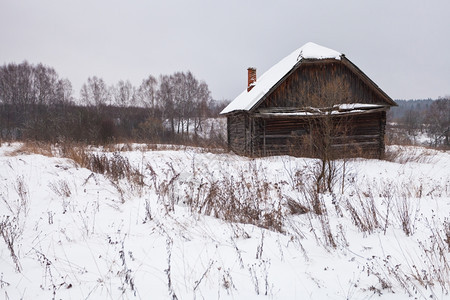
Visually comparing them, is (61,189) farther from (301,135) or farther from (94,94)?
(94,94)

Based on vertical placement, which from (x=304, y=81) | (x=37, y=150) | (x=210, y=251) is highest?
(x=304, y=81)

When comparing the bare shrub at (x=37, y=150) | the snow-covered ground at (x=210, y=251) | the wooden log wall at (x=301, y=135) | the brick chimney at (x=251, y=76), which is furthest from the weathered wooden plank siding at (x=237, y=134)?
the snow-covered ground at (x=210, y=251)

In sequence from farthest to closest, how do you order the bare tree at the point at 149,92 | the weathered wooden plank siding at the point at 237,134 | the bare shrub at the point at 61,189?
the bare tree at the point at 149,92 → the weathered wooden plank siding at the point at 237,134 → the bare shrub at the point at 61,189

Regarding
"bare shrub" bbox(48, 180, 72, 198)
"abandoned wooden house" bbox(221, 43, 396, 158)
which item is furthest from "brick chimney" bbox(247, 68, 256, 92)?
"bare shrub" bbox(48, 180, 72, 198)

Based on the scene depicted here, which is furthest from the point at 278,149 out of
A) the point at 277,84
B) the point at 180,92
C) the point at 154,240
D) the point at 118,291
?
the point at 180,92

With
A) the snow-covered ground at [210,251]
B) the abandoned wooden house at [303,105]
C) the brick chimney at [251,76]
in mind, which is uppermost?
the brick chimney at [251,76]

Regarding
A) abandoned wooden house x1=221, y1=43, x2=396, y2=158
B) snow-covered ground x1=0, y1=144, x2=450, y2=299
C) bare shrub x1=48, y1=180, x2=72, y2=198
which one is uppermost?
abandoned wooden house x1=221, y1=43, x2=396, y2=158

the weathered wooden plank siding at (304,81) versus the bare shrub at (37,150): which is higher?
the weathered wooden plank siding at (304,81)

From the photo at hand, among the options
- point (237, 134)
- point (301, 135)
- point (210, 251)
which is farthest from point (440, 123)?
point (210, 251)

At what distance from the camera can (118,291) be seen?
239 centimetres

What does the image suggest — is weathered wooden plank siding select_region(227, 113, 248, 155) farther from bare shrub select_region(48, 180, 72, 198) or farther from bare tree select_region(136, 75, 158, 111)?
bare tree select_region(136, 75, 158, 111)

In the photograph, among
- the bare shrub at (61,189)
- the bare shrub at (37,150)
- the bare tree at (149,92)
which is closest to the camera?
the bare shrub at (61,189)

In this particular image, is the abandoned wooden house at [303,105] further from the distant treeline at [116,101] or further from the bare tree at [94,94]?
the bare tree at [94,94]

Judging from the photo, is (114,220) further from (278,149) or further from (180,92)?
(180,92)
